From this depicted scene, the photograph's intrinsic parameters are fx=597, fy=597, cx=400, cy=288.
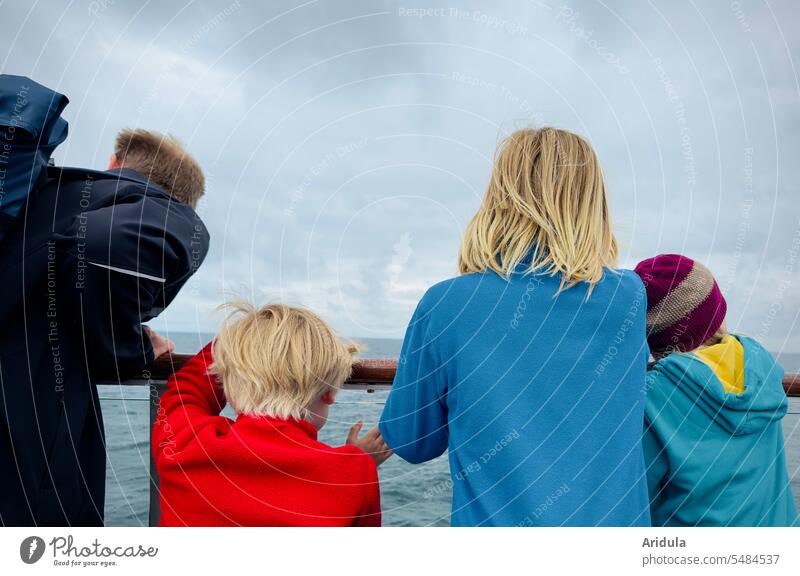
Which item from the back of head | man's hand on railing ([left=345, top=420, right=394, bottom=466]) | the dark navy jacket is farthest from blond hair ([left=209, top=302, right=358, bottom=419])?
the back of head

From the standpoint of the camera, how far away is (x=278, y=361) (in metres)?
1.75

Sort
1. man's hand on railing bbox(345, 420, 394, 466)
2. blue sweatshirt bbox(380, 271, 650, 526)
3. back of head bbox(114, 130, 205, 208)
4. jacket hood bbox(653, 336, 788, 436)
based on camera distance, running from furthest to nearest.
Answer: back of head bbox(114, 130, 205, 208) < man's hand on railing bbox(345, 420, 394, 466) < jacket hood bbox(653, 336, 788, 436) < blue sweatshirt bbox(380, 271, 650, 526)

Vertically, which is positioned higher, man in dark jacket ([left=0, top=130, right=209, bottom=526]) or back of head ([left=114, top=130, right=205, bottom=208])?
back of head ([left=114, top=130, right=205, bottom=208])

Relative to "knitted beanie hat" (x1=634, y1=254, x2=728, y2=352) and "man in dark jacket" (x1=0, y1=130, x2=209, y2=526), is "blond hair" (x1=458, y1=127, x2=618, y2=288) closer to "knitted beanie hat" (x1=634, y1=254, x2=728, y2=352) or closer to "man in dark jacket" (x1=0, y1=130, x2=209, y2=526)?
"knitted beanie hat" (x1=634, y1=254, x2=728, y2=352)

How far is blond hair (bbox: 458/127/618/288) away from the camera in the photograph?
158 centimetres

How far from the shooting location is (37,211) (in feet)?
5.49

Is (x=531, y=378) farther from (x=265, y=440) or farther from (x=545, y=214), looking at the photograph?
(x=265, y=440)

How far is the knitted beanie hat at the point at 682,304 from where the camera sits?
1902mm

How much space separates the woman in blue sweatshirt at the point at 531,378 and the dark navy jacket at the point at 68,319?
79 cm

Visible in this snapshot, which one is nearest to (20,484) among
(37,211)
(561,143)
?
(37,211)

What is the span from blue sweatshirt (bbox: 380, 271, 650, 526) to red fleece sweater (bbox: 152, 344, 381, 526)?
27 centimetres

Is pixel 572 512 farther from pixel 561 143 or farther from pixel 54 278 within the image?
pixel 54 278

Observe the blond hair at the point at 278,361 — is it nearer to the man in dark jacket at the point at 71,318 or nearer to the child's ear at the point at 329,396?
the child's ear at the point at 329,396
